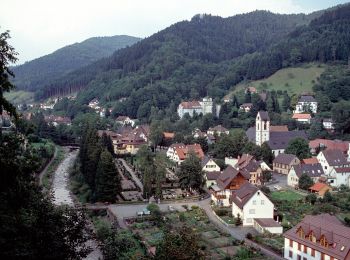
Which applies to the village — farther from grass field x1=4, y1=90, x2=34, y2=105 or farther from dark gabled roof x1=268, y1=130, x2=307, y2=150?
grass field x1=4, y1=90, x2=34, y2=105

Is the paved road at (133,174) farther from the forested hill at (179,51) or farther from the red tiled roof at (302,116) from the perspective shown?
the forested hill at (179,51)

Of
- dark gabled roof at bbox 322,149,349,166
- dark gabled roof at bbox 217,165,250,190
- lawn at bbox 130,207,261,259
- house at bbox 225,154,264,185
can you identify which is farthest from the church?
lawn at bbox 130,207,261,259

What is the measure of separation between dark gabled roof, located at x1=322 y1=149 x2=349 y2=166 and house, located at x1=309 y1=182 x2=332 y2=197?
5.41m

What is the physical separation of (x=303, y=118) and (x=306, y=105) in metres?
5.95

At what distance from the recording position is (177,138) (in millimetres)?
67875

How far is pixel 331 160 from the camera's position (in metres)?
48.7

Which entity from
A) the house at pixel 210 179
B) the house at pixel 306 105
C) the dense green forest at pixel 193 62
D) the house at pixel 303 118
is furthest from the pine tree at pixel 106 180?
the dense green forest at pixel 193 62

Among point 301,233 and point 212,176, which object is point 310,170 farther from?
point 301,233

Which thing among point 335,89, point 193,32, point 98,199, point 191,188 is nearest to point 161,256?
point 98,199

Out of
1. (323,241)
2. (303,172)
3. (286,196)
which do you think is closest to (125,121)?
(303,172)

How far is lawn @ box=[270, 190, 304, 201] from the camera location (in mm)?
40875

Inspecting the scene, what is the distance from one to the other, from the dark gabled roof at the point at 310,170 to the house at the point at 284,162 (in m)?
3.43

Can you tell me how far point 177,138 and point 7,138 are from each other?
2275 inches

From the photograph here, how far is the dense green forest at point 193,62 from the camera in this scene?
106562 mm
